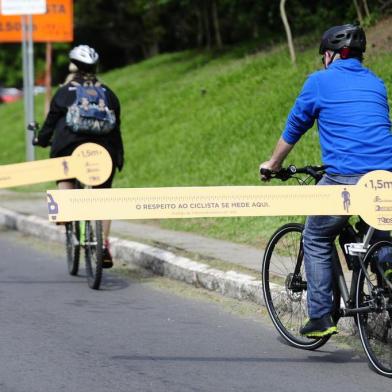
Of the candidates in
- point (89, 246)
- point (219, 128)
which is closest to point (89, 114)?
point (89, 246)

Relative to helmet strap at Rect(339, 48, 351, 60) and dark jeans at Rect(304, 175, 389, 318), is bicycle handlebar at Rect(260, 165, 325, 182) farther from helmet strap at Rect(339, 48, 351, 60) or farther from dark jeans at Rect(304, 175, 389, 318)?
helmet strap at Rect(339, 48, 351, 60)

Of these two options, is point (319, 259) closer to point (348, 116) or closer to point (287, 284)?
point (287, 284)

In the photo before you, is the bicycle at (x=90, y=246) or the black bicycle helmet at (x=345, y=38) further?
the bicycle at (x=90, y=246)

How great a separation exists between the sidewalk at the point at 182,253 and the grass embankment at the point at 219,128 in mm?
485

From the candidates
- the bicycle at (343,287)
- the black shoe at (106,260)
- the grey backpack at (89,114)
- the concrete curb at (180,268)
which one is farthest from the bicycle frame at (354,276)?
the grey backpack at (89,114)

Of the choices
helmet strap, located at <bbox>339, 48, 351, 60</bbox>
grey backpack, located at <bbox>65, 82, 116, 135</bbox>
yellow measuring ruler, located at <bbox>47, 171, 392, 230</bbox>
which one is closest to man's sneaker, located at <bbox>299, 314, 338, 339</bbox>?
A: yellow measuring ruler, located at <bbox>47, 171, 392, 230</bbox>

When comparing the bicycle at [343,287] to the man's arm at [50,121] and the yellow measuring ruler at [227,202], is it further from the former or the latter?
the man's arm at [50,121]

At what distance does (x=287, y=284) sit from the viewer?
7047 millimetres

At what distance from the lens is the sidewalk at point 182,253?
29.6ft

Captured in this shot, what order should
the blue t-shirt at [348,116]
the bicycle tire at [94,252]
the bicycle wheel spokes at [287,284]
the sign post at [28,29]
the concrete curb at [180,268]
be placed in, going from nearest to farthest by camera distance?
the blue t-shirt at [348,116], the bicycle wheel spokes at [287,284], the concrete curb at [180,268], the bicycle tire at [94,252], the sign post at [28,29]

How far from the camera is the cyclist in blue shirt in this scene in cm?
616

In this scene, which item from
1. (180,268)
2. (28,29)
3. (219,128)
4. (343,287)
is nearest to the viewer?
(343,287)

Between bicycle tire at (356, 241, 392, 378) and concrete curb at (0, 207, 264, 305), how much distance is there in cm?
225

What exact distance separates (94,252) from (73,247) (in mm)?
654
